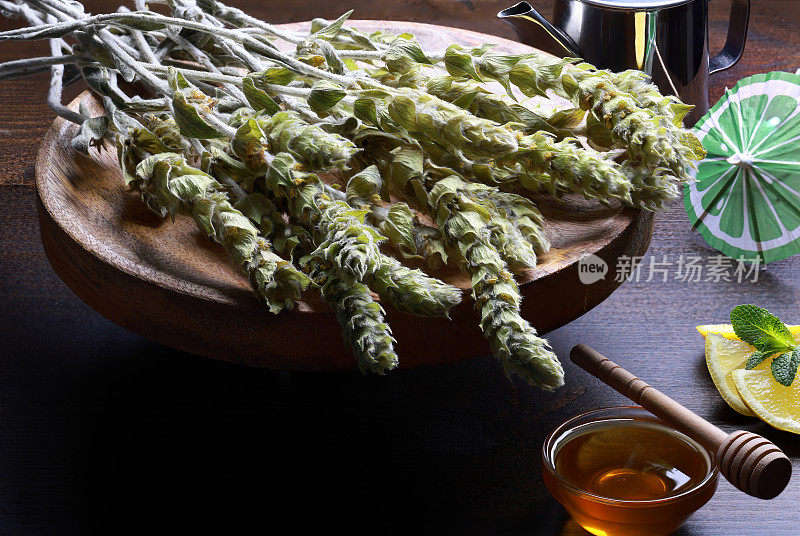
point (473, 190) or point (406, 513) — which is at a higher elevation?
point (473, 190)

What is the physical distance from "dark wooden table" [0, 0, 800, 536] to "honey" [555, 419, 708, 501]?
4 centimetres

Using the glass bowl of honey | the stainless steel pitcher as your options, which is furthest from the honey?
the stainless steel pitcher

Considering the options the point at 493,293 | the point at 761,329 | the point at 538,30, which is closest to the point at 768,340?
the point at 761,329

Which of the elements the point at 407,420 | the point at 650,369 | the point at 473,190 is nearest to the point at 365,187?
the point at 473,190

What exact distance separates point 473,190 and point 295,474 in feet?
0.90

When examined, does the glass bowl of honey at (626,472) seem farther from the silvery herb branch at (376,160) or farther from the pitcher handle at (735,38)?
the pitcher handle at (735,38)

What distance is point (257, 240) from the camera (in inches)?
23.8

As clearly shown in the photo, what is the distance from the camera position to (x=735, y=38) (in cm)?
125

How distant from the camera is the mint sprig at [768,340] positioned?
2.47 ft

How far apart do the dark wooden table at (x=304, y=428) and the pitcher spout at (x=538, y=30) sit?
1.19ft

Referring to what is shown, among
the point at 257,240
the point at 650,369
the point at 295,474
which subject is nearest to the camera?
the point at 257,240

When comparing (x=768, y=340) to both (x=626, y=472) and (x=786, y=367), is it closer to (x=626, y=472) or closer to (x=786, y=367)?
(x=786, y=367)

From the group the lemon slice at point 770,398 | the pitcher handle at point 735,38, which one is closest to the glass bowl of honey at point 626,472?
the lemon slice at point 770,398

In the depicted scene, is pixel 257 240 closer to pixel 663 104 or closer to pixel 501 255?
pixel 501 255
